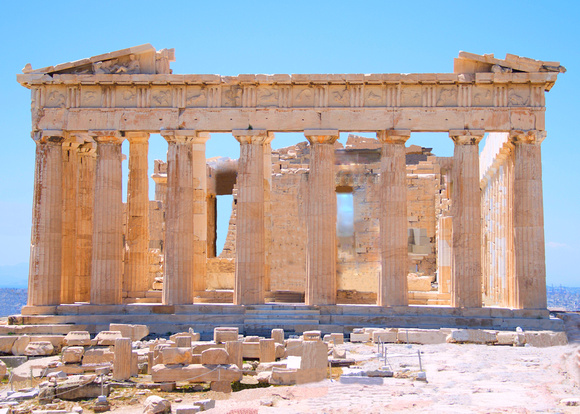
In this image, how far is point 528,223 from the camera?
2719cm

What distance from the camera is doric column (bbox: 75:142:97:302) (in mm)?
30734

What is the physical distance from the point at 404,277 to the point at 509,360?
264 inches

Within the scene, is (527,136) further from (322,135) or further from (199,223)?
(199,223)

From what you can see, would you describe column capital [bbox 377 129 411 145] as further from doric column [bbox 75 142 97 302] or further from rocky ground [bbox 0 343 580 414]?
doric column [bbox 75 142 97 302]

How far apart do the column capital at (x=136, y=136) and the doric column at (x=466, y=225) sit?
34.9ft

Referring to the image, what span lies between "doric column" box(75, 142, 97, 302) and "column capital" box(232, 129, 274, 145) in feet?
19.8

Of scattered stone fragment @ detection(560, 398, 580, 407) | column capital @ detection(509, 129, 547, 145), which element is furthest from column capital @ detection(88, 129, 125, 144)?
scattered stone fragment @ detection(560, 398, 580, 407)

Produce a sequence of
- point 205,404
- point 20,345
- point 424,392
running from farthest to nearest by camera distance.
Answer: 1. point 20,345
2. point 424,392
3. point 205,404

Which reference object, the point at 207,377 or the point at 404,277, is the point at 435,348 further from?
the point at 207,377

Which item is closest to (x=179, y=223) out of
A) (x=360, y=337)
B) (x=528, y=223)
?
(x=360, y=337)

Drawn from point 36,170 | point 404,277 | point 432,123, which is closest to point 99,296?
point 36,170

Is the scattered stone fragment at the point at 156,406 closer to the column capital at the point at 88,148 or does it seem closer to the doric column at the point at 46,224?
the doric column at the point at 46,224

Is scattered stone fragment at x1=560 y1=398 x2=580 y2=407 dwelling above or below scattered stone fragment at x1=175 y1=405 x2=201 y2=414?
above

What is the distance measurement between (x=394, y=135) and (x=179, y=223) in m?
7.85
